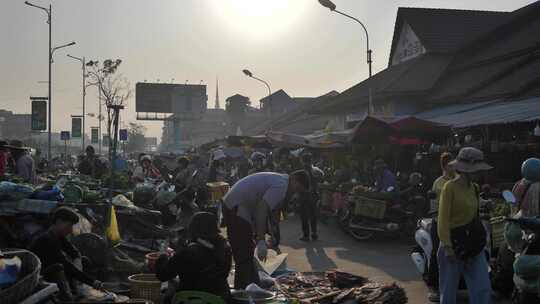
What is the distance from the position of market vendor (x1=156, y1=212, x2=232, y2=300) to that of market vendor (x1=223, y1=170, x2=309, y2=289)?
1.52 m

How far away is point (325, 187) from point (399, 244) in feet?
14.0

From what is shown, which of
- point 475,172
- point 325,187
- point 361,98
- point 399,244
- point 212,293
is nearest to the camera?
point 212,293

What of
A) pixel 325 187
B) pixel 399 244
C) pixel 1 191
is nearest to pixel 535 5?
pixel 325 187

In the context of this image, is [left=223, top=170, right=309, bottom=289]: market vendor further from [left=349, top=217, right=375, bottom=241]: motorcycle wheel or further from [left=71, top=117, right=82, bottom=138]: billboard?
[left=71, top=117, right=82, bottom=138]: billboard

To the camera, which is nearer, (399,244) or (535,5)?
(399,244)

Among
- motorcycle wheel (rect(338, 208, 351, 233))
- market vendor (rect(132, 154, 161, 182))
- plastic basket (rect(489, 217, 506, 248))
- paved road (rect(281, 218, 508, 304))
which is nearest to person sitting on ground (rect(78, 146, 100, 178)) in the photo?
market vendor (rect(132, 154, 161, 182))

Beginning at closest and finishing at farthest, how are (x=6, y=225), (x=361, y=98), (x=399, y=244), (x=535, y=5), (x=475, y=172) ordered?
(x=475, y=172)
(x=6, y=225)
(x=399, y=244)
(x=535, y=5)
(x=361, y=98)

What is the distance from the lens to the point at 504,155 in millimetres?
13570

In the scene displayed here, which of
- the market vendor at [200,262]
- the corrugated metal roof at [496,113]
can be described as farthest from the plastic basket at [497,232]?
the corrugated metal roof at [496,113]

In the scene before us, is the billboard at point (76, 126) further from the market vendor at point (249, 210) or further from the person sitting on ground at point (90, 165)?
the market vendor at point (249, 210)

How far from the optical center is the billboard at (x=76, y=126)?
141 ft

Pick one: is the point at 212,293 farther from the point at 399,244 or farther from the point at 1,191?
the point at 399,244

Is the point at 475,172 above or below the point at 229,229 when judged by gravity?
above

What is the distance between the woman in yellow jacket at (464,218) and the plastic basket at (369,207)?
614cm
